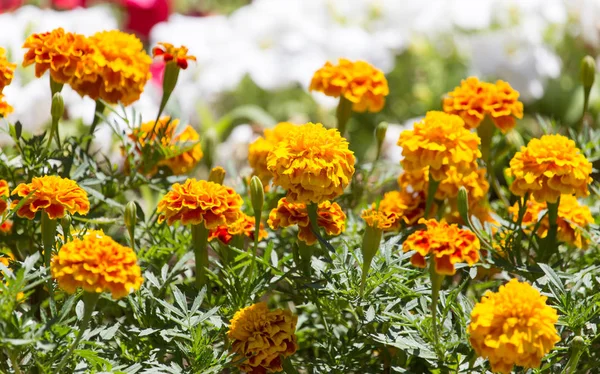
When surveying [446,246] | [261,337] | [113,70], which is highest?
[113,70]

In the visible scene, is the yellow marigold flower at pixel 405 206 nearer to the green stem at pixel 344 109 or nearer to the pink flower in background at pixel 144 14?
the green stem at pixel 344 109

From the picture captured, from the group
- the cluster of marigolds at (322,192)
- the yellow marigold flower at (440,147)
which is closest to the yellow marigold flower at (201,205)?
the cluster of marigolds at (322,192)

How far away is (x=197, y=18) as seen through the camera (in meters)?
3.08

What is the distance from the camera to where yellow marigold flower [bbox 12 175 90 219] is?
858 millimetres

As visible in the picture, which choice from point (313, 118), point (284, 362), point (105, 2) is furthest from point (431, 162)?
point (105, 2)

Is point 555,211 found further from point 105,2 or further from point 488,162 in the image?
point 105,2

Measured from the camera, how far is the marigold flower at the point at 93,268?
0.76 m

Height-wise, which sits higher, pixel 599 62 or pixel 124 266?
pixel 124 266

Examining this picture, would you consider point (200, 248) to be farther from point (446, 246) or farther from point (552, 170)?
point (552, 170)

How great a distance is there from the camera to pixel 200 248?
96 centimetres

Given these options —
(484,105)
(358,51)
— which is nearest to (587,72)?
(484,105)

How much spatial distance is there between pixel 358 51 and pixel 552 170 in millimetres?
1564

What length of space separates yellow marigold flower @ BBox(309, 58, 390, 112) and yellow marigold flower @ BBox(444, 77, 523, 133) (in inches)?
3.7

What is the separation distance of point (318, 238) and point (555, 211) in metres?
0.30
